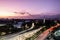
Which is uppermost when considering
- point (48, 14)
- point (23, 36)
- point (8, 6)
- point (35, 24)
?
point (8, 6)

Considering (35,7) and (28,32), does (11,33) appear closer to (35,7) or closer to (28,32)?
(28,32)

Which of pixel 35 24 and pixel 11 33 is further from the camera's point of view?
pixel 35 24

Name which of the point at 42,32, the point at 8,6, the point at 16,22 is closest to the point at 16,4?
the point at 8,6

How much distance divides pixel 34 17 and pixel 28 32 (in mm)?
172

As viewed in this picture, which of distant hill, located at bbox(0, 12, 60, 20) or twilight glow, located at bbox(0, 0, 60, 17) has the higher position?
twilight glow, located at bbox(0, 0, 60, 17)

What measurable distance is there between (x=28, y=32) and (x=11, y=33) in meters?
0.18

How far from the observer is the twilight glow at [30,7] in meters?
1.60

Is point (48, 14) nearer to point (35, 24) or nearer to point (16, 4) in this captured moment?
point (35, 24)

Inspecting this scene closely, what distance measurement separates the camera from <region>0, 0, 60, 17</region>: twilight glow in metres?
1.60

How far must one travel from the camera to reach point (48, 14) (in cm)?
166

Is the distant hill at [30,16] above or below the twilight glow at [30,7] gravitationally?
below

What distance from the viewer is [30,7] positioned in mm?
1648

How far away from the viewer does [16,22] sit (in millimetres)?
1613

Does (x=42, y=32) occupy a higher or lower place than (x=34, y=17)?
lower
